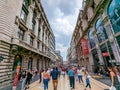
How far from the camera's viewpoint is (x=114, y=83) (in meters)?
4.74

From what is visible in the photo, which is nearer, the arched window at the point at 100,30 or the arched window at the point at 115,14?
the arched window at the point at 115,14

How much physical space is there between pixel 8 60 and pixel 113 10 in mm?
16380

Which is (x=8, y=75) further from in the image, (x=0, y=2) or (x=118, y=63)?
(x=118, y=63)

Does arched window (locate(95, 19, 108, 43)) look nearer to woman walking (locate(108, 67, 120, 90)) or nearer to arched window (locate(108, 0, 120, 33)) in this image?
arched window (locate(108, 0, 120, 33))

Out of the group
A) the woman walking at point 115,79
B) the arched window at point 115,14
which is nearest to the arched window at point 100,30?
the arched window at point 115,14

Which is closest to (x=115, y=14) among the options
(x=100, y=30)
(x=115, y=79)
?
(x=100, y=30)

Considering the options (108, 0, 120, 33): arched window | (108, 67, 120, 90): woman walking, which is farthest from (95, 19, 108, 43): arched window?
(108, 67, 120, 90): woman walking

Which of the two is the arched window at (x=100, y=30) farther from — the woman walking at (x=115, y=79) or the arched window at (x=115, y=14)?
the woman walking at (x=115, y=79)

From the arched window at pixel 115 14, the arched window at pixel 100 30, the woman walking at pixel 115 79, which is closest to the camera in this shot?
the woman walking at pixel 115 79

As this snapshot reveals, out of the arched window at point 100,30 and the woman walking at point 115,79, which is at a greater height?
the arched window at point 100,30

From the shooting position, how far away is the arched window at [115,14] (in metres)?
11.5

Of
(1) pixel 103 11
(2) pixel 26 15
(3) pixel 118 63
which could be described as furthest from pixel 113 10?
(2) pixel 26 15

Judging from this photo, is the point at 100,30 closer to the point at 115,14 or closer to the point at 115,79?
the point at 115,14

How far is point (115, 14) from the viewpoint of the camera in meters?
12.1
